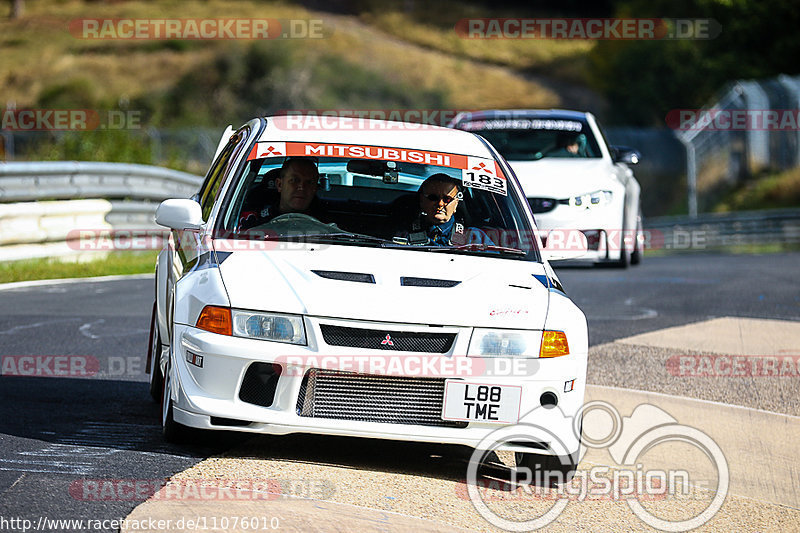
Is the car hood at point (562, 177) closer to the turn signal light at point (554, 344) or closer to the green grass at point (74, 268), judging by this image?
the green grass at point (74, 268)

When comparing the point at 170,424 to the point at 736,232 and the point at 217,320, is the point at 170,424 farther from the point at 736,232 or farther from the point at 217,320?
the point at 736,232

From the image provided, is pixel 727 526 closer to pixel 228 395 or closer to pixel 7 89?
pixel 228 395

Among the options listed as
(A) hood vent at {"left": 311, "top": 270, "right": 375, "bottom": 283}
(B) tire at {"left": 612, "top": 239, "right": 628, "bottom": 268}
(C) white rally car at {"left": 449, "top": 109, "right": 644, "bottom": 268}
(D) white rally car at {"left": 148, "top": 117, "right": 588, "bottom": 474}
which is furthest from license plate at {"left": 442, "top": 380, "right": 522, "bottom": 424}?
(B) tire at {"left": 612, "top": 239, "right": 628, "bottom": 268}

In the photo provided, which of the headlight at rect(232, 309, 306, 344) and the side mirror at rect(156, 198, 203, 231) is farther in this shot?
the side mirror at rect(156, 198, 203, 231)

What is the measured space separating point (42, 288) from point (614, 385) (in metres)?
7.02

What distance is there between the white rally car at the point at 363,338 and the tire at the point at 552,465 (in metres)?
0.03

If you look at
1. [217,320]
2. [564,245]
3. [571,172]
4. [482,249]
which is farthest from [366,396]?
[571,172]

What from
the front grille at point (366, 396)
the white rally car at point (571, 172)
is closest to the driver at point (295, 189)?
the front grille at point (366, 396)

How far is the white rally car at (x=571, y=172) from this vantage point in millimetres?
13406

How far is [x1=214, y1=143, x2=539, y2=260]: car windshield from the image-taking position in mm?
6477

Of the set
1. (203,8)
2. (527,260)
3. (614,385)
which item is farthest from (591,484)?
(203,8)

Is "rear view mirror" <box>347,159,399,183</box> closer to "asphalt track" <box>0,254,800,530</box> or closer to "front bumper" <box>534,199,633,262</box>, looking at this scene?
"asphalt track" <box>0,254,800,530</box>

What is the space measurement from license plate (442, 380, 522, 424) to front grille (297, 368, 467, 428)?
5cm

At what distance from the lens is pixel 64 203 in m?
15.3
